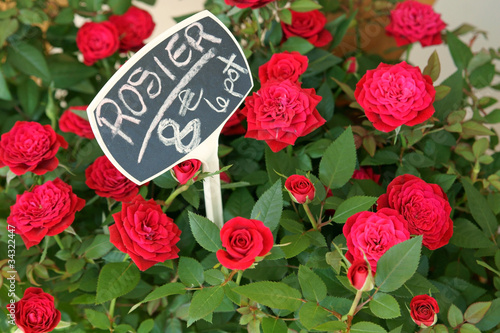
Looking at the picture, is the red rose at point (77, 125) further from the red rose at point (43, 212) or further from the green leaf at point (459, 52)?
the green leaf at point (459, 52)

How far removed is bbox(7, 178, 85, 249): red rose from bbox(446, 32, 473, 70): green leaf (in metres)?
0.66

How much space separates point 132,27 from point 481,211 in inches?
25.3

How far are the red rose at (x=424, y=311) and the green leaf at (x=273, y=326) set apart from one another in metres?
0.14

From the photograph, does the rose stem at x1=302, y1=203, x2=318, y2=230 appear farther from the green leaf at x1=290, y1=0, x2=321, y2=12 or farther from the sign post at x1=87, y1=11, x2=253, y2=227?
the green leaf at x1=290, y1=0, x2=321, y2=12

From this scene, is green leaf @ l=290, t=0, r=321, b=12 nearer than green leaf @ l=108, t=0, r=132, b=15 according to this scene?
Yes

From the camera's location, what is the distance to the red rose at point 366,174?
25.0 inches

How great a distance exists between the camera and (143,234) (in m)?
0.46

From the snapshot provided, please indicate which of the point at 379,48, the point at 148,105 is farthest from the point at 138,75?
the point at 379,48

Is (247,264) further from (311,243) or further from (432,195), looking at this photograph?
(432,195)

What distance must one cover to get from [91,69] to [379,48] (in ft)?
2.00

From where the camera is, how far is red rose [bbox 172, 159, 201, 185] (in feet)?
1.62

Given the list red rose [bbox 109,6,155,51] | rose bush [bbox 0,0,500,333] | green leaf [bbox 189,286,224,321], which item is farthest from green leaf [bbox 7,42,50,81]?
green leaf [bbox 189,286,224,321]

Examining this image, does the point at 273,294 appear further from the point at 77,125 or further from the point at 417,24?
the point at 417,24

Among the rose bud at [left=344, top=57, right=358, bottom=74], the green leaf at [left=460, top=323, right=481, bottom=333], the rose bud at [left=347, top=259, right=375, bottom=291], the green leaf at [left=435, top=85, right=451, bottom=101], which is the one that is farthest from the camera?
the rose bud at [left=344, top=57, right=358, bottom=74]
